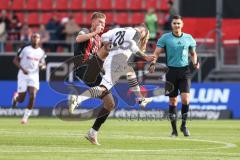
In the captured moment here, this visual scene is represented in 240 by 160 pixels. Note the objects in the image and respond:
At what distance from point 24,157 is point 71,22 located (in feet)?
60.3

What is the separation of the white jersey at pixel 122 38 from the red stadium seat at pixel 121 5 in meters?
16.5

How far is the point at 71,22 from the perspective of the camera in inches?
1193

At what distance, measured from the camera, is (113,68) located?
16297 millimetres

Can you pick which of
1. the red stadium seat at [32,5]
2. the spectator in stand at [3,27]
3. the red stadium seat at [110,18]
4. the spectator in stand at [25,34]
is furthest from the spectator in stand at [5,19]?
the red stadium seat at [110,18]

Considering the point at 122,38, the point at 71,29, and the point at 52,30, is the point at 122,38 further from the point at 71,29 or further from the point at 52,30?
the point at 52,30

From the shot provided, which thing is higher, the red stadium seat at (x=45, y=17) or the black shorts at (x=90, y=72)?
the black shorts at (x=90, y=72)

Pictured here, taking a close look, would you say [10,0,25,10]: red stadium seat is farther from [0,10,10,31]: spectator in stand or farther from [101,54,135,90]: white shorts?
[101,54,135,90]: white shorts

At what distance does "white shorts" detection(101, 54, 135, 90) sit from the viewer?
587 inches

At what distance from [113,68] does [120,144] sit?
1.89 metres

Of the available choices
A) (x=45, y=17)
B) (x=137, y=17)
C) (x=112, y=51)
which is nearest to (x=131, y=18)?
(x=137, y=17)

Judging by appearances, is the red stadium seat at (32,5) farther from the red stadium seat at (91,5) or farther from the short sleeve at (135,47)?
the short sleeve at (135,47)

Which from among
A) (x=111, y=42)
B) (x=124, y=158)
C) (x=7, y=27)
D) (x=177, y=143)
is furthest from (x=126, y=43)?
(x=7, y=27)

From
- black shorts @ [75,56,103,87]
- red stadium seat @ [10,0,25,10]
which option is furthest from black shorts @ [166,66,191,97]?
red stadium seat @ [10,0,25,10]

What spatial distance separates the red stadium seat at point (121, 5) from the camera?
3275 cm
